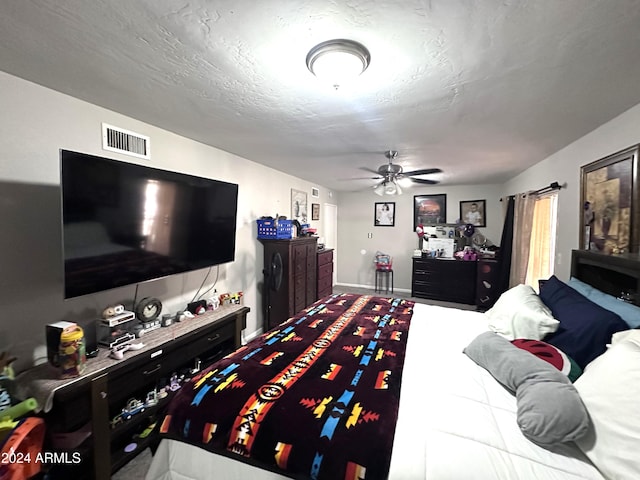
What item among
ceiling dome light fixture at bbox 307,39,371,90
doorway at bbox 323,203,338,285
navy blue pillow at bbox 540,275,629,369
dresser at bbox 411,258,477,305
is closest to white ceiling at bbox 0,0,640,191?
ceiling dome light fixture at bbox 307,39,371,90

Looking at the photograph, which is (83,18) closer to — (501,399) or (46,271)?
(46,271)

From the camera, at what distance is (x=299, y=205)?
190 inches

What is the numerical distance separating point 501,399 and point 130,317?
2362 millimetres

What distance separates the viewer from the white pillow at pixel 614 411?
875 mm

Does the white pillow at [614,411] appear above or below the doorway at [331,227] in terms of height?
below

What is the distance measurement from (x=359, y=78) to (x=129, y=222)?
5.79ft

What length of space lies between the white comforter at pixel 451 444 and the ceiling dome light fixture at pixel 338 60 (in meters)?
1.67

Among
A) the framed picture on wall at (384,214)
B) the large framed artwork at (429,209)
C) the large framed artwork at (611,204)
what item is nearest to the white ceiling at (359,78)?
the large framed artwork at (611,204)

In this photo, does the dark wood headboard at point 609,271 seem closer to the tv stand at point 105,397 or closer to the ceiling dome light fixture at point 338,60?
the ceiling dome light fixture at point 338,60

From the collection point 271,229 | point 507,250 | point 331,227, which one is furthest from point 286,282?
point 507,250

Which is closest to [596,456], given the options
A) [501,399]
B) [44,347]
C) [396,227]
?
[501,399]

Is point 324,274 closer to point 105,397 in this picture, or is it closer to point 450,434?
point 105,397

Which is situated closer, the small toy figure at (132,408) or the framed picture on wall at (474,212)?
the small toy figure at (132,408)

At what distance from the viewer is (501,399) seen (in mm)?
1299
